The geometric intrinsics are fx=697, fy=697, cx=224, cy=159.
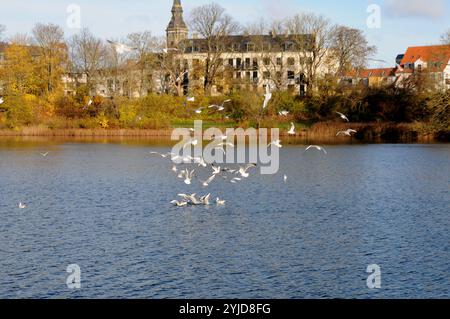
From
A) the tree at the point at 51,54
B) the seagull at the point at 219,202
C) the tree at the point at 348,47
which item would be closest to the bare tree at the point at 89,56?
the tree at the point at 51,54

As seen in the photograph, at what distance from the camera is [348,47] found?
67.3 meters

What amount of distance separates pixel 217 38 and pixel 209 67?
3.84 metres

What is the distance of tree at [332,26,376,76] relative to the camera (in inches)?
2635

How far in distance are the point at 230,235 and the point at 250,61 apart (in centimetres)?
6701

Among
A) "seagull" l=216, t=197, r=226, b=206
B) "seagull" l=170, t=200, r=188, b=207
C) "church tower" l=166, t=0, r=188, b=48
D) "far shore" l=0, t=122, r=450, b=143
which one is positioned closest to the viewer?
"seagull" l=170, t=200, r=188, b=207

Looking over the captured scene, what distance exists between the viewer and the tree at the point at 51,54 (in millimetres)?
66106

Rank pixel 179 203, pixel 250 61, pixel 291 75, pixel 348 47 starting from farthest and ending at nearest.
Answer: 1. pixel 250 61
2. pixel 291 75
3. pixel 348 47
4. pixel 179 203

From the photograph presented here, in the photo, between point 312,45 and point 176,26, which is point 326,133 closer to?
point 312,45

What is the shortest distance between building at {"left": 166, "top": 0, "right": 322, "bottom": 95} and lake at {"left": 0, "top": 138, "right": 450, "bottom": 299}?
3637 centimetres

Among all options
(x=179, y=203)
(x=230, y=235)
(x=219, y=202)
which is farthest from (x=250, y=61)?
(x=230, y=235)

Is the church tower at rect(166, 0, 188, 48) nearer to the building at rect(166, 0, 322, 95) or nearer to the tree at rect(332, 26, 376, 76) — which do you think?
the building at rect(166, 0, 322, 95)

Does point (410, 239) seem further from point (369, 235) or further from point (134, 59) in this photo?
point (134, 59)

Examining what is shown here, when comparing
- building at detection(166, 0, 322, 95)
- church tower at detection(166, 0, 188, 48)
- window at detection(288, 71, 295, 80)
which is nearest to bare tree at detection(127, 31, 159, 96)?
building at detection(166, 0, 322, 95)

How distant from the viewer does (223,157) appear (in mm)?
39312
